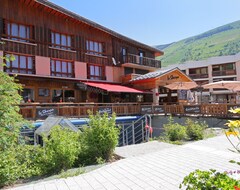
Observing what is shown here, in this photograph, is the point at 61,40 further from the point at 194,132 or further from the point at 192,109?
the point at 194,132

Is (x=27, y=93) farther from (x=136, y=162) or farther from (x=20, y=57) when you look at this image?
(x=136, y=162)

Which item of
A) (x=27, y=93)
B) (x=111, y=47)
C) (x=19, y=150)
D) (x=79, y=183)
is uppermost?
(x=111, y=47)

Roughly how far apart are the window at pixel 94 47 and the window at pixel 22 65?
670 cm

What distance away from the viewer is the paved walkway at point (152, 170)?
19.6ft

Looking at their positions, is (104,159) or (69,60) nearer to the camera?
(104,159)

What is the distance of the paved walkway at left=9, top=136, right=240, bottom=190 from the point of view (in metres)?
5.98

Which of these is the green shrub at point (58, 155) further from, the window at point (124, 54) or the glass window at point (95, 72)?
the window at point (124, 54)

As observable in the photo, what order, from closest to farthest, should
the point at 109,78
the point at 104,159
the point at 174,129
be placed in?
the point at 104,159
the point at 174,129
the point at 109,78

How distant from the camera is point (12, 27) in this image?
20.7 meters

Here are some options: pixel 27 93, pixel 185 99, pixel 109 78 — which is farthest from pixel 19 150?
pixel 185 99

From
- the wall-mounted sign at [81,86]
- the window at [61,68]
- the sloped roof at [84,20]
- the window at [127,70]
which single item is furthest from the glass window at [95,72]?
the sloped roof at [84,20]

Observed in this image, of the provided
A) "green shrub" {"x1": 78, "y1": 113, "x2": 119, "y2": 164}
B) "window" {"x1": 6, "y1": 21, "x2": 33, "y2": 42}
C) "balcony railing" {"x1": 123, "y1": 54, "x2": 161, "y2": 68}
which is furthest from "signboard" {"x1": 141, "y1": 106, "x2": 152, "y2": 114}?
"green shrub" {"x1": 78, "y1": 113, "x2": 119, "y2": 164}

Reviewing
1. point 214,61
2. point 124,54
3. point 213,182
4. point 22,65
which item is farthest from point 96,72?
point 214,61

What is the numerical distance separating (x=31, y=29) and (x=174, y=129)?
16.3m
